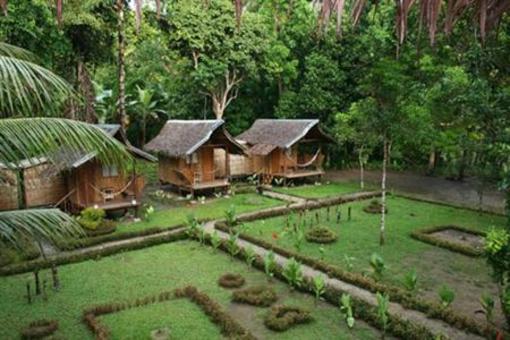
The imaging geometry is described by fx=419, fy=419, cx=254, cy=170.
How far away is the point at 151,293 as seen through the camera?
9000 mm

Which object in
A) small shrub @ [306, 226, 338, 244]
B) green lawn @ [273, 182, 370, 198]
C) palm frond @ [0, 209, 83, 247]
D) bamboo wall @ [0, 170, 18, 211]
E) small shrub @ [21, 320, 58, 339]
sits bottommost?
small shrub @ [21, 320, 58, 339]

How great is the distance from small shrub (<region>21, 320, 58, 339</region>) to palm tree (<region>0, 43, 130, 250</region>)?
11.2 ft

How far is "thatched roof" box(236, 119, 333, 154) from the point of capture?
20403 millimetres

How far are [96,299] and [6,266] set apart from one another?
3.15 m

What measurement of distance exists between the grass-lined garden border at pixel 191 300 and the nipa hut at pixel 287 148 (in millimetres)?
11934

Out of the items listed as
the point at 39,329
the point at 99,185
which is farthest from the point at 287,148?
the point at 39,329

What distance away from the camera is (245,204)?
55.7 ft

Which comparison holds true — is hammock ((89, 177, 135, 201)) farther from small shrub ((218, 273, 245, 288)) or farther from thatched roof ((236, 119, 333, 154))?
thatched roof ((236, 119, 333, 154))

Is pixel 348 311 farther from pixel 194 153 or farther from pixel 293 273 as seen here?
pixel 194 153

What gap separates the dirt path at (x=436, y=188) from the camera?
58.5 feet

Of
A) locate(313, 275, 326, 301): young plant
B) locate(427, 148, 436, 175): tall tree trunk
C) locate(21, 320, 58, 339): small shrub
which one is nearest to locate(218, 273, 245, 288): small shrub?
locate(313, 275, 326, 301): young plant

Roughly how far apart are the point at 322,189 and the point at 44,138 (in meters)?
16.7

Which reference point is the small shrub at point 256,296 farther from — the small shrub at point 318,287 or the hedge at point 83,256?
the hedge at point 83,256

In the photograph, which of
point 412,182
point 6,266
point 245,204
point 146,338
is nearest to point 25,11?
point 6,266
